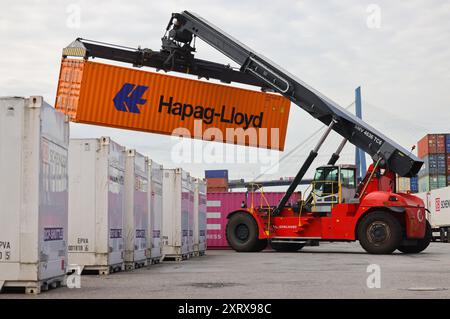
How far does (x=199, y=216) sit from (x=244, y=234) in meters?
2.11

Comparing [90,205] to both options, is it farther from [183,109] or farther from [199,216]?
[183,109]

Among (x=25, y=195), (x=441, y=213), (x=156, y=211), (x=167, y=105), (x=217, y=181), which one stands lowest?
(x=441, y=213)

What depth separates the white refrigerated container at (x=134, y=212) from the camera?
13.7 metres

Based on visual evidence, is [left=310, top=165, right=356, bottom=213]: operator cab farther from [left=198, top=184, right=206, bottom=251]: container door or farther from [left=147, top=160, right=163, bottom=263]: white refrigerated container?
[left=147, top=160, right=163, bottom=263]: white refrigerated container

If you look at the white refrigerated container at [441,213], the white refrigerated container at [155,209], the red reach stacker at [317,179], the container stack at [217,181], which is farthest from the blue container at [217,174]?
the white refrigerated container at [155,209]

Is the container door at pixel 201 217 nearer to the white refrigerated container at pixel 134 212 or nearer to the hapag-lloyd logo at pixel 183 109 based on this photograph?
the hapag-lloyd logo at pixel 183 109

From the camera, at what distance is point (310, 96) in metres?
22.0

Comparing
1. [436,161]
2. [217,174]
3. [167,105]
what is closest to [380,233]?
[167,105]

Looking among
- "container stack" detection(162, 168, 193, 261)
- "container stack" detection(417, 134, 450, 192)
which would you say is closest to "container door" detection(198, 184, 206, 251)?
"container stack" detection(162, 168, 193, 261)

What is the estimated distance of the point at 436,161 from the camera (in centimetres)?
5456

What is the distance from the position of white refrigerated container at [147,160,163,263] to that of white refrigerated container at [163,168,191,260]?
42.8 inches

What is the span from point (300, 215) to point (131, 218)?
30.2 ft

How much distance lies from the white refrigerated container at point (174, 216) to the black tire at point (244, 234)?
469 cm
